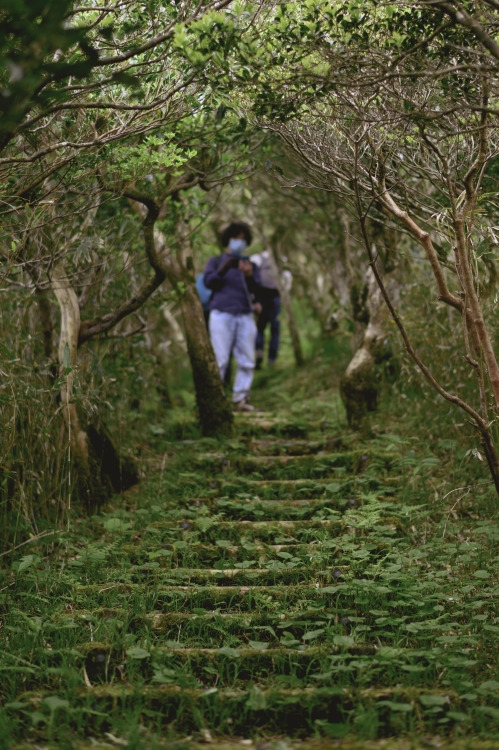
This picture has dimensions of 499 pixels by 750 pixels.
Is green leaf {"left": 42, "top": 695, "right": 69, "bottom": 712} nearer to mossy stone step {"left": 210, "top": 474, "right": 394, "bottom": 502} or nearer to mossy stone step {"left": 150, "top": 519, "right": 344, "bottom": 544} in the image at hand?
mossy stone step {"left": 150, "top": 519, "right": 344, "bottom": 544}

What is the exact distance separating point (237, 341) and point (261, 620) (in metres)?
5.26

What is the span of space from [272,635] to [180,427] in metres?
4.11

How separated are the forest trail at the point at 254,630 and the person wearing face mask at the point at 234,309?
3.05m

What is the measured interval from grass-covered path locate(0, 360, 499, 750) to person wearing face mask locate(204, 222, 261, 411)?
2824 millimetres

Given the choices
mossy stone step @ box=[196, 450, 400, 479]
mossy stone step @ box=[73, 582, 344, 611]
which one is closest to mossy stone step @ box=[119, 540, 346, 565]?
mossy stone step @ box=[73, 582, 344, 611]

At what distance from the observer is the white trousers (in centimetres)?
822

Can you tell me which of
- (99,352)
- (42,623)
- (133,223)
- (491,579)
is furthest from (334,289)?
(42,623)

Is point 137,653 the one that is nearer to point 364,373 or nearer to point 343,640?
point 343,640

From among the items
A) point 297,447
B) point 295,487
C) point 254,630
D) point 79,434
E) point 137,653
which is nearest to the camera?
point 137,653

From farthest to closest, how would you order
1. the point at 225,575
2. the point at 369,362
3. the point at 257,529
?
the point at 369,362 → the point at 257,529 → the point at 225,575

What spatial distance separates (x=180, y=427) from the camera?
7320 millimetres

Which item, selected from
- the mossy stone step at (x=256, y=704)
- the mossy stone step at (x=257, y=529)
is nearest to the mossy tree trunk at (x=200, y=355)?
the mossy stone step at (x=257, y=529)

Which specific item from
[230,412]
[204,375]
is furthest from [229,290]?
[230,412]

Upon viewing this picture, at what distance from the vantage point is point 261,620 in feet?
11.3
